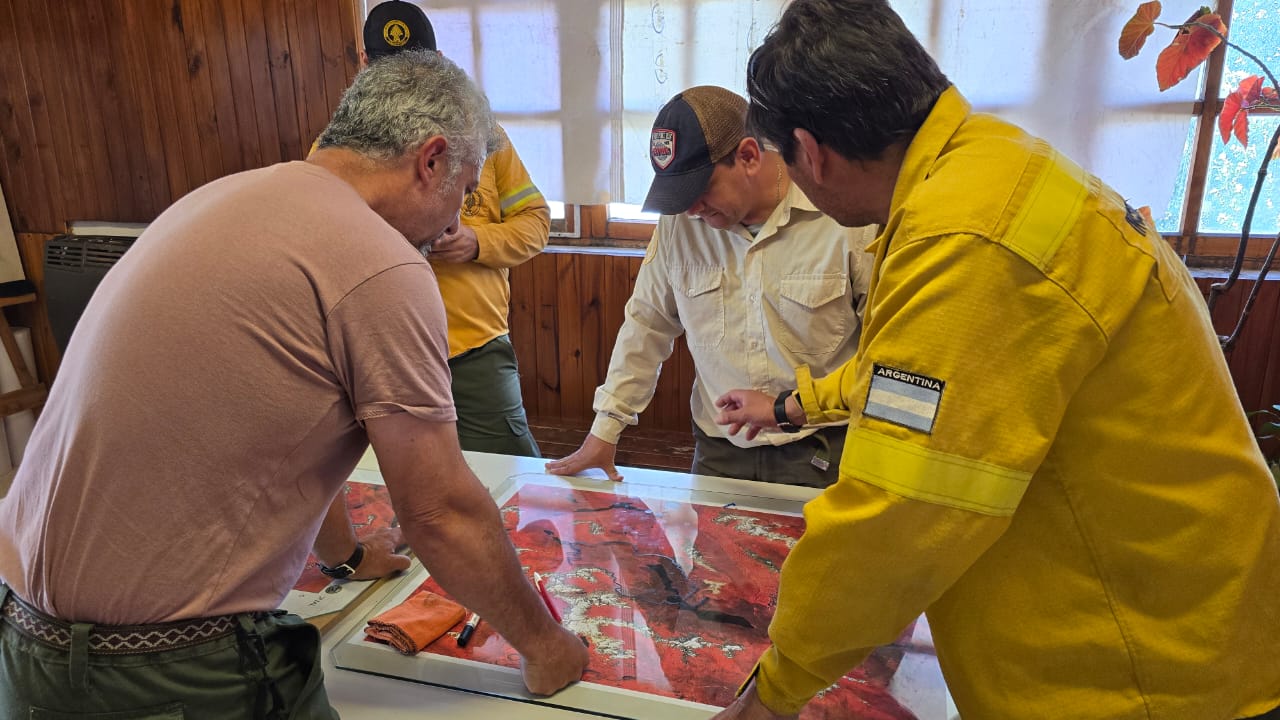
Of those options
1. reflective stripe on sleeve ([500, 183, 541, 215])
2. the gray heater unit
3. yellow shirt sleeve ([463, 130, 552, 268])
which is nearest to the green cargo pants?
yellow shirt sleeve ([463, 130, 552, 268])

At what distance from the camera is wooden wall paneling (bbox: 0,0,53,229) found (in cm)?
387

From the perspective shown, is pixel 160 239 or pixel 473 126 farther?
pixel 473 126

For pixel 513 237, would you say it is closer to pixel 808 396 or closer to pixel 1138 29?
pixel 808 396

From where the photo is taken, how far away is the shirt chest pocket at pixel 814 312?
161cm

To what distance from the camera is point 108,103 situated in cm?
378

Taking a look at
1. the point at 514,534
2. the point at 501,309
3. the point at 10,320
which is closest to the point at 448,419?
the point at 514,534

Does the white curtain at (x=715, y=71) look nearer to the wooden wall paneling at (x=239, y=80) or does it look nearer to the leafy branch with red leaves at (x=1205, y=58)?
the leafy branch with red leaves at (x=1205, y=58)

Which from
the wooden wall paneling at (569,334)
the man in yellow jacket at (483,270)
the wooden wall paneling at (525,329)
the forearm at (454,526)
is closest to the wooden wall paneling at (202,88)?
the wooden wall paneling at (525,329)

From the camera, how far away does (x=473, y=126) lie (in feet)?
3.54

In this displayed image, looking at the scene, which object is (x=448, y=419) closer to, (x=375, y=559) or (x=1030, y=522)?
(x=375, y=559)

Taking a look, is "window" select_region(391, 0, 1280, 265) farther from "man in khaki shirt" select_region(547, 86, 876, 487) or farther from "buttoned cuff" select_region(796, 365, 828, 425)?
"buttoned cuff" select_region(796, 365, 828, 425)

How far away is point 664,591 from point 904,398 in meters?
0.62

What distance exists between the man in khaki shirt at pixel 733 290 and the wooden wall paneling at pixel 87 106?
10.7ft

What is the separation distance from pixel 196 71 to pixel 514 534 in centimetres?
324
